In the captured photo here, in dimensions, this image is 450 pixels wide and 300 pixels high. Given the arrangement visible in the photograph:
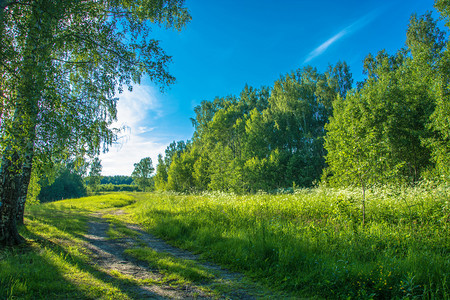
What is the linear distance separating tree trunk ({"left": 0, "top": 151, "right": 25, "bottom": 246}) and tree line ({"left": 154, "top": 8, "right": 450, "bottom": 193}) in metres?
10.8

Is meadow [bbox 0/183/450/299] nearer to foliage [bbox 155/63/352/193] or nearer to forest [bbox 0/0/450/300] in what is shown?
forest [bbox 0/0/450/300]

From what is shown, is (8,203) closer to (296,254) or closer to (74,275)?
(74,275)

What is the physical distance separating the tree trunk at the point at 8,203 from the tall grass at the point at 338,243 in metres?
4.91

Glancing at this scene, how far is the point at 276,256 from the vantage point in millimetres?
5500

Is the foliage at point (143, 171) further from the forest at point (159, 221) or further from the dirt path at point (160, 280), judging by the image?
the dirt path at point (160, 280)

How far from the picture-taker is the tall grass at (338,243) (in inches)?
160

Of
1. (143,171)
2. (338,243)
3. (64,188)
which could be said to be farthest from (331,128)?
(64,188)

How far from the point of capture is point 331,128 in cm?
2792

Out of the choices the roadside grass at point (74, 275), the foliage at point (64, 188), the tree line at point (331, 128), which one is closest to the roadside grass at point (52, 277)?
the roadside grass at point (74, 275)

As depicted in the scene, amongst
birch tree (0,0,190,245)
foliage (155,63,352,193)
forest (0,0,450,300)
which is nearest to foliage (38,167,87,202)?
foliage (155,63,352,193)

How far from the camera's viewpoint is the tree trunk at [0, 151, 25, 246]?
5996 millimetres

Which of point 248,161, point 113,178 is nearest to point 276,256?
point 248,161

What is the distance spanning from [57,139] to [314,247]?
7.32m

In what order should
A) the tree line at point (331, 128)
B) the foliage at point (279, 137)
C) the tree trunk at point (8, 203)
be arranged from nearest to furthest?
the tree trunk at point (8, 203), the tree line at point (331, 128), the foliage at point (279, 137)
